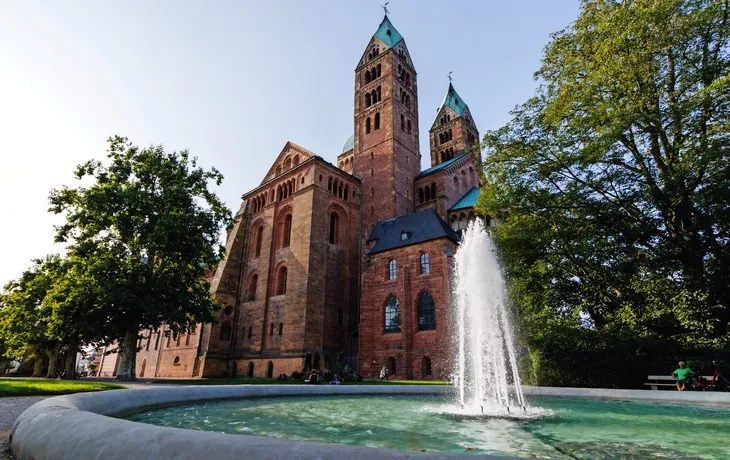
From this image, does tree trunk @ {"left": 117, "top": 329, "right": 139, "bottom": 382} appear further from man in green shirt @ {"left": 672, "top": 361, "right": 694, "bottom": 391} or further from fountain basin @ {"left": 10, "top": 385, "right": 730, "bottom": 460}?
man in green shirt @ {"left": 672, "top": 361, "right": 694, "bottom": 391}

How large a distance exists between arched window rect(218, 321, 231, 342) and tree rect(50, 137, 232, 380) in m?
13.8

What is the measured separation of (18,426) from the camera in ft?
13.3

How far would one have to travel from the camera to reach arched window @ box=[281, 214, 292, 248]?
37.4m

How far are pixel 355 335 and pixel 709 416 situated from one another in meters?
28.2

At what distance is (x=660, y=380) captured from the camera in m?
15.4

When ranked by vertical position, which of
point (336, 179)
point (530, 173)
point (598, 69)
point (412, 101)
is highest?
point (412, 101)

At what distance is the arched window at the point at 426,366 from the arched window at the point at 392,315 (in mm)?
3088

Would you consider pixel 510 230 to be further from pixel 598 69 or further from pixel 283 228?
pixel 283 228

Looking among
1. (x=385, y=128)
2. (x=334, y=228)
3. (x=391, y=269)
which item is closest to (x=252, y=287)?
(x=334, y=228)

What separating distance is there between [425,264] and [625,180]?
14.8 metres

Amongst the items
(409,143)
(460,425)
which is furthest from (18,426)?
(409,143)

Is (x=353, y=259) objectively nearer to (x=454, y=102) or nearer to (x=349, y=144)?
(x=349, y=144)

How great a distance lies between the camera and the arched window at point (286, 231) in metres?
37.4

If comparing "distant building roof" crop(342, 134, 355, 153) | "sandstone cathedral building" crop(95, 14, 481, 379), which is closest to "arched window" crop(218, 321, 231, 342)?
"sandstone cathedral building" crop(95, 14, 481, 379)
